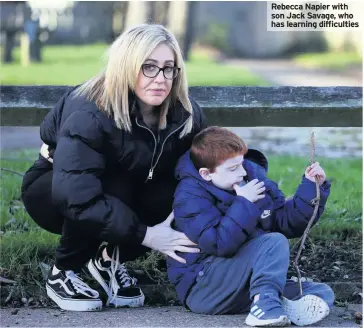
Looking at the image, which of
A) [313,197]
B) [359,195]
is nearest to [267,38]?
[359,195]

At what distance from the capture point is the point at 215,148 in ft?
12.1

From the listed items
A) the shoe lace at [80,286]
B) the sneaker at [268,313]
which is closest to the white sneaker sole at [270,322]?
the sneaker at [268,313]

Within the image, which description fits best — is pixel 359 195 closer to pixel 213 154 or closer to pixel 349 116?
pixel 349 116

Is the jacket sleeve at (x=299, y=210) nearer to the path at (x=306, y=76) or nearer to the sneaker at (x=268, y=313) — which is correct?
the sneaker at (x=268, y=313)

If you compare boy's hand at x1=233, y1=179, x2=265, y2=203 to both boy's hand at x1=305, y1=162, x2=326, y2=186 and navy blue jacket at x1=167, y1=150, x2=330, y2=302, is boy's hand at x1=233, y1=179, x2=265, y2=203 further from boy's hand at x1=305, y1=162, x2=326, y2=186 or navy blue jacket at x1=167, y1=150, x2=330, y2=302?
boy's hand at x1=305, y1=162, x2=326, y2=186

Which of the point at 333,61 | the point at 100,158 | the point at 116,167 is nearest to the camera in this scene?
the point at 100,158

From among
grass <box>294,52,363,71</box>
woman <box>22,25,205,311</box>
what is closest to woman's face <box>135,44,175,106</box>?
woman <box>22,25,205,311</box>

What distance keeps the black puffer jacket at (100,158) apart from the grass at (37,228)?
0.57 metres

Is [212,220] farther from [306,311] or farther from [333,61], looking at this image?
[333,61]

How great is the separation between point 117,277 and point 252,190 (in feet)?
2.69

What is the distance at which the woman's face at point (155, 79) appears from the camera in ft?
12.2

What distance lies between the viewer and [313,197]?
149 inches

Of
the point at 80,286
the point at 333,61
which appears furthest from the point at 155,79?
the point at 333,61

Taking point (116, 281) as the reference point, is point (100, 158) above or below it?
above
